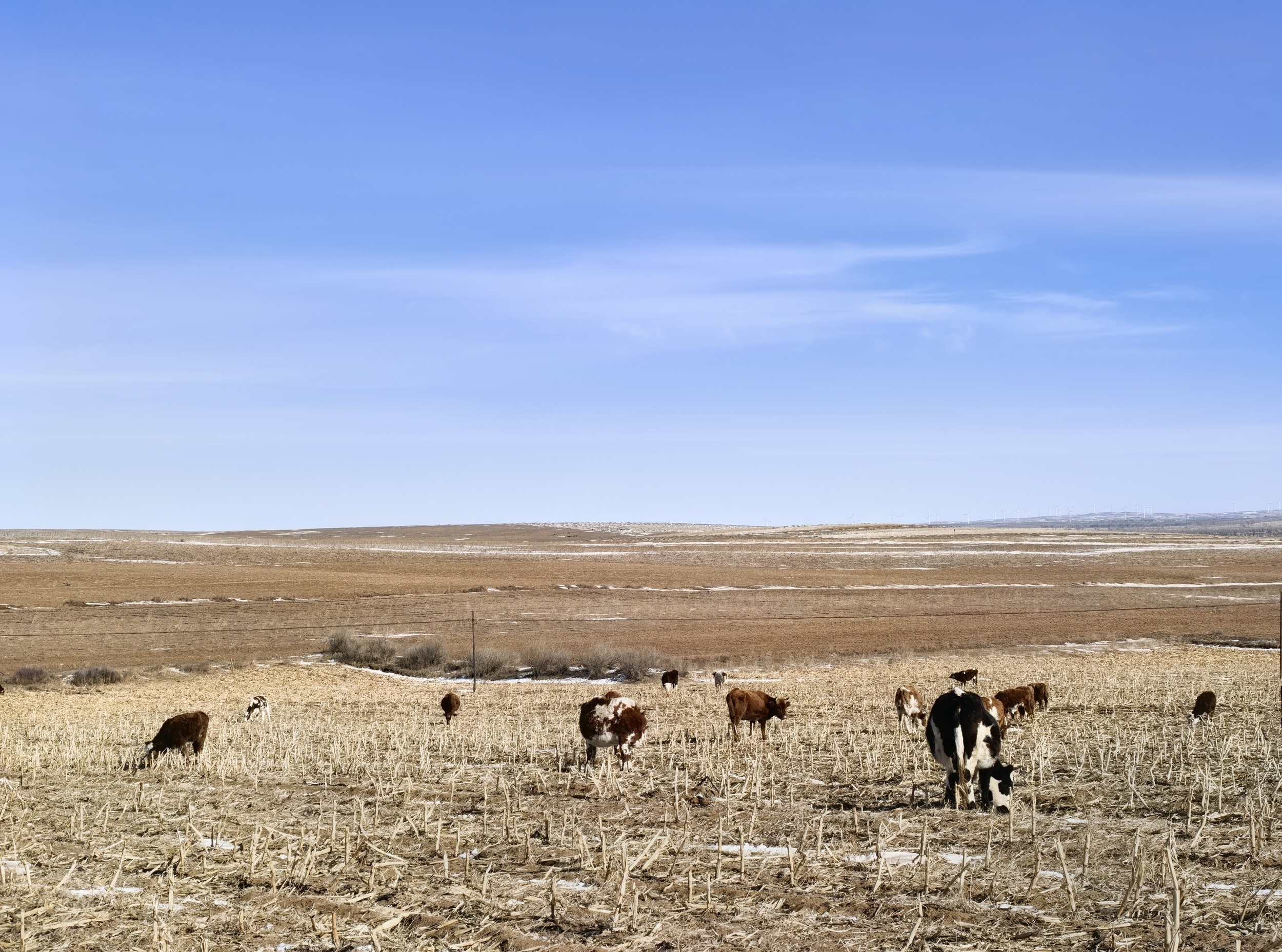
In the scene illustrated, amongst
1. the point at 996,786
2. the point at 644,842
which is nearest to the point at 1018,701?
the point at 996,786

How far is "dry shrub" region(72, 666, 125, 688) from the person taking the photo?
28891 millimetres

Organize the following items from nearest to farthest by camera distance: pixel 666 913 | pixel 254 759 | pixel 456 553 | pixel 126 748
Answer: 1. pixel 666 913
2. pixel 254 759
3. pixel 126 748
4. pixel 456 553

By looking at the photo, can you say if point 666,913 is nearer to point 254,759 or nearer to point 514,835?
point 514,835

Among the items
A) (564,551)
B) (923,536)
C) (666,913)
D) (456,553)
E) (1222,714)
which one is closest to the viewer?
(666,913)

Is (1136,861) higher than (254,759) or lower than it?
higher

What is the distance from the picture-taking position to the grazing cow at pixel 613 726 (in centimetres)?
1388

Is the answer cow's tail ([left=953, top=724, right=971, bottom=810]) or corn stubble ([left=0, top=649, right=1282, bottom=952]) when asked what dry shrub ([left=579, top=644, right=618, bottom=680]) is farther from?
cow's tail ([left=953, top=724, right=971, bottom=810])

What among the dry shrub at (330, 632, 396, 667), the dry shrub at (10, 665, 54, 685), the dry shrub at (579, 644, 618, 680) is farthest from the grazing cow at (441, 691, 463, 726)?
the dry shrub at (10, 665, 54, 685)

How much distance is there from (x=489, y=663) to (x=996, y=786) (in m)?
24.5

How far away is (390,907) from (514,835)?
7.26 feet

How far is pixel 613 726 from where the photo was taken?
547 inches

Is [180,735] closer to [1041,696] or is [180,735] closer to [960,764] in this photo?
[960,764]

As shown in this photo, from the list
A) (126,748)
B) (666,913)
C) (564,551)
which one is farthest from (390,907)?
(564,551)

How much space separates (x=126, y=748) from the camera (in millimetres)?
15797
